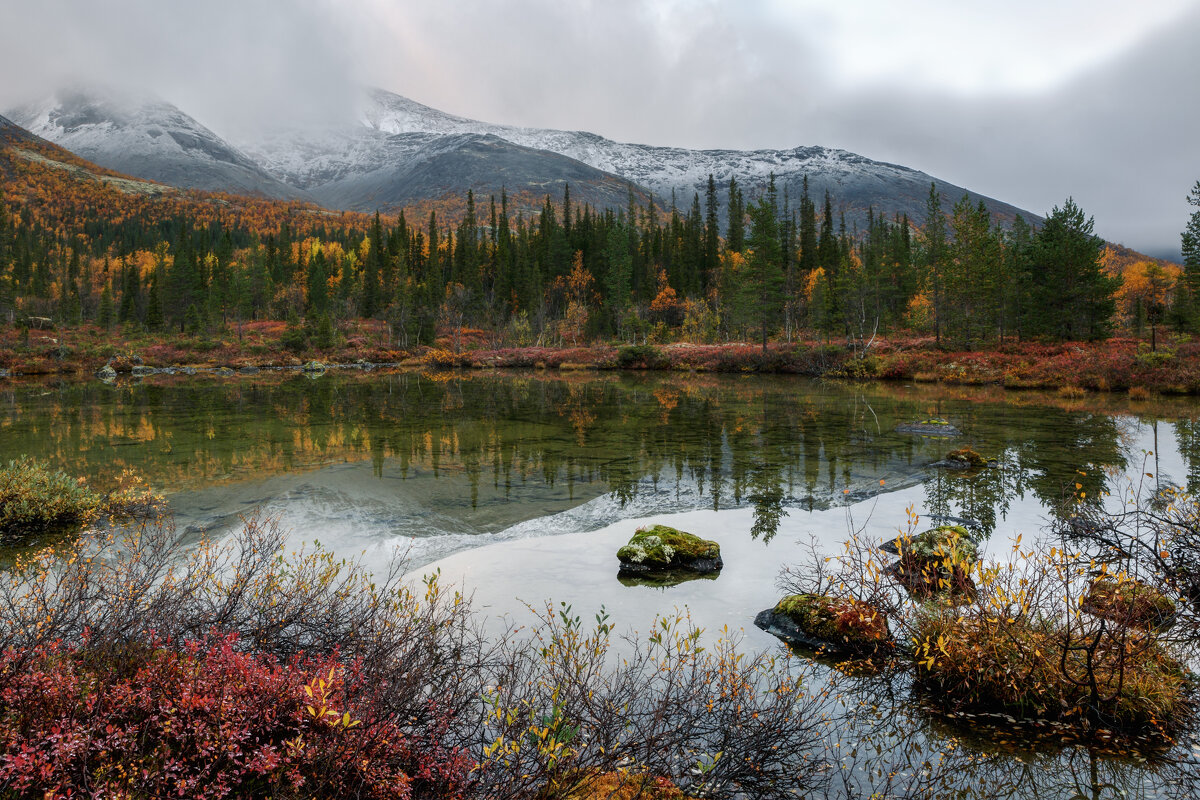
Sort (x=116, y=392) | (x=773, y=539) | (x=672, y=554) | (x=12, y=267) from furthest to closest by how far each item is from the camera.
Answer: (x=12, y=267) < (x=116, y=392) < (x=773, y=539) < (x=672, y=554)

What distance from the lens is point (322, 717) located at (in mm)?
3723

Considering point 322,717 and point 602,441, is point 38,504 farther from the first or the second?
point 602,441

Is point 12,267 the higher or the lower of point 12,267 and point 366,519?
the higher

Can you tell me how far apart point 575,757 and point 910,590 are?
14.5 feet

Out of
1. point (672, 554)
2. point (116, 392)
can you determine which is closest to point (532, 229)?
point (116, 392)

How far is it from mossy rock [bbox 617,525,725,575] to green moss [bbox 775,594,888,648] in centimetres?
216

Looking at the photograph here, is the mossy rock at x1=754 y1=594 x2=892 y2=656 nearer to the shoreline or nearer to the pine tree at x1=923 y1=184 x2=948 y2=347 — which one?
the shoreline

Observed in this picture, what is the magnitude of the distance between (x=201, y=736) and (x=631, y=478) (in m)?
13.2

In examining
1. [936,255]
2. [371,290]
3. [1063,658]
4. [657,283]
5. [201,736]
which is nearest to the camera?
[201,736]

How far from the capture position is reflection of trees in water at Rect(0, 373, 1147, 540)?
15750 mm

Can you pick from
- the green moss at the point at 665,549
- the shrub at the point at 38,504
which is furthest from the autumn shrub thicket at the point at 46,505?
the green moss at the point at 665,549

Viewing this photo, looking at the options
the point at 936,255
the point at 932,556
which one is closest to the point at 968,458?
the point at 932,556

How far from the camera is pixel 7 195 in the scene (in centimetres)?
18650

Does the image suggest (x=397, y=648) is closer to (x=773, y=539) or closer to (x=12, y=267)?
(x=773, y=539)
